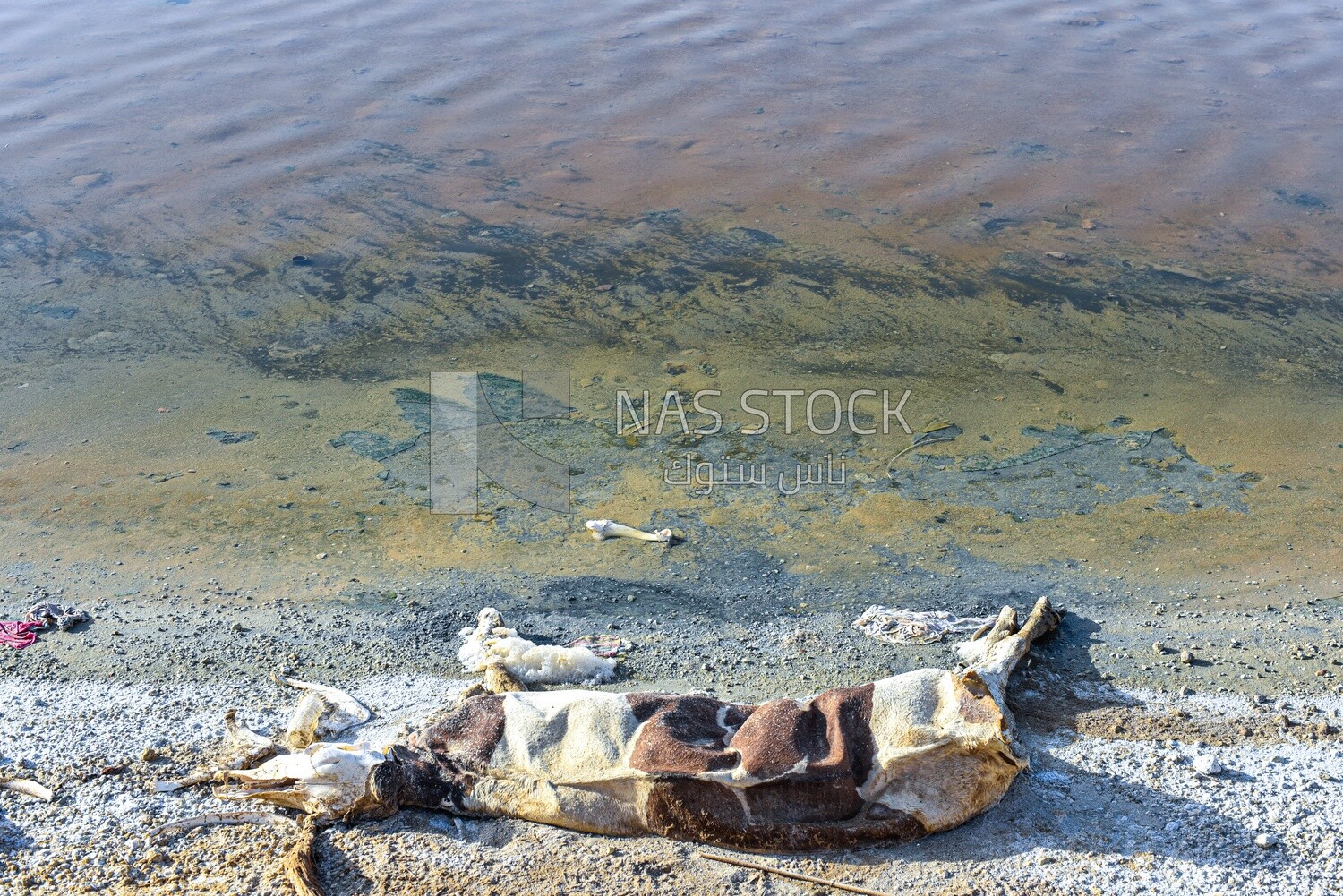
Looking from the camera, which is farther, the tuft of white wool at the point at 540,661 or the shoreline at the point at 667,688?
the tuft of white wool at the point at 540,661

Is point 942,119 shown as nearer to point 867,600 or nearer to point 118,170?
point 867,600

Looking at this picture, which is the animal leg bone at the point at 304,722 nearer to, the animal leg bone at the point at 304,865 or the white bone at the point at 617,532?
the animal leg bone at the point at 304,865

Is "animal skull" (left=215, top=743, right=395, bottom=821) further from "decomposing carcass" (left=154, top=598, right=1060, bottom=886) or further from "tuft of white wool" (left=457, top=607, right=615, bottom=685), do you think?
"tuft of white wool" (left=457, top=607, right=615, bottom=685)

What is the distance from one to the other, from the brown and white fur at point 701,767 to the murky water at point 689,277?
123 centimetres

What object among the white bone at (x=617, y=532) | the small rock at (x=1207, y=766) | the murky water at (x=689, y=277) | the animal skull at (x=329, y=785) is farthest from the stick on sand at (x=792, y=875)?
the white bone at (x=617, y=532)

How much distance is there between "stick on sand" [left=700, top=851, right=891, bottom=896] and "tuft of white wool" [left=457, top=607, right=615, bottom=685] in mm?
952

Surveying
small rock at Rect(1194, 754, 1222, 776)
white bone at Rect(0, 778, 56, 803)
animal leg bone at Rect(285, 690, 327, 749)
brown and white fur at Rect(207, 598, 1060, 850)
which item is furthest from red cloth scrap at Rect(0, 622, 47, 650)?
small rock at Rect(1194, 754, 1222, 776)

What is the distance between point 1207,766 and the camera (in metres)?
3.38

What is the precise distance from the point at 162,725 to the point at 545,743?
4.34ft

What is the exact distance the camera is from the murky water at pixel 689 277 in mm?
4832

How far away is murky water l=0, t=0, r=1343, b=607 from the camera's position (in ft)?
15.9

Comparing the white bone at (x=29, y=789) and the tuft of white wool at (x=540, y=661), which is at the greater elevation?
the white bone at (x=29, y=789)

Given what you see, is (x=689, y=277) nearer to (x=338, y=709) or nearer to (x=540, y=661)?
(x=540, y=661)

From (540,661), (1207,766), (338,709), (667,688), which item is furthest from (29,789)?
(1207,766)
